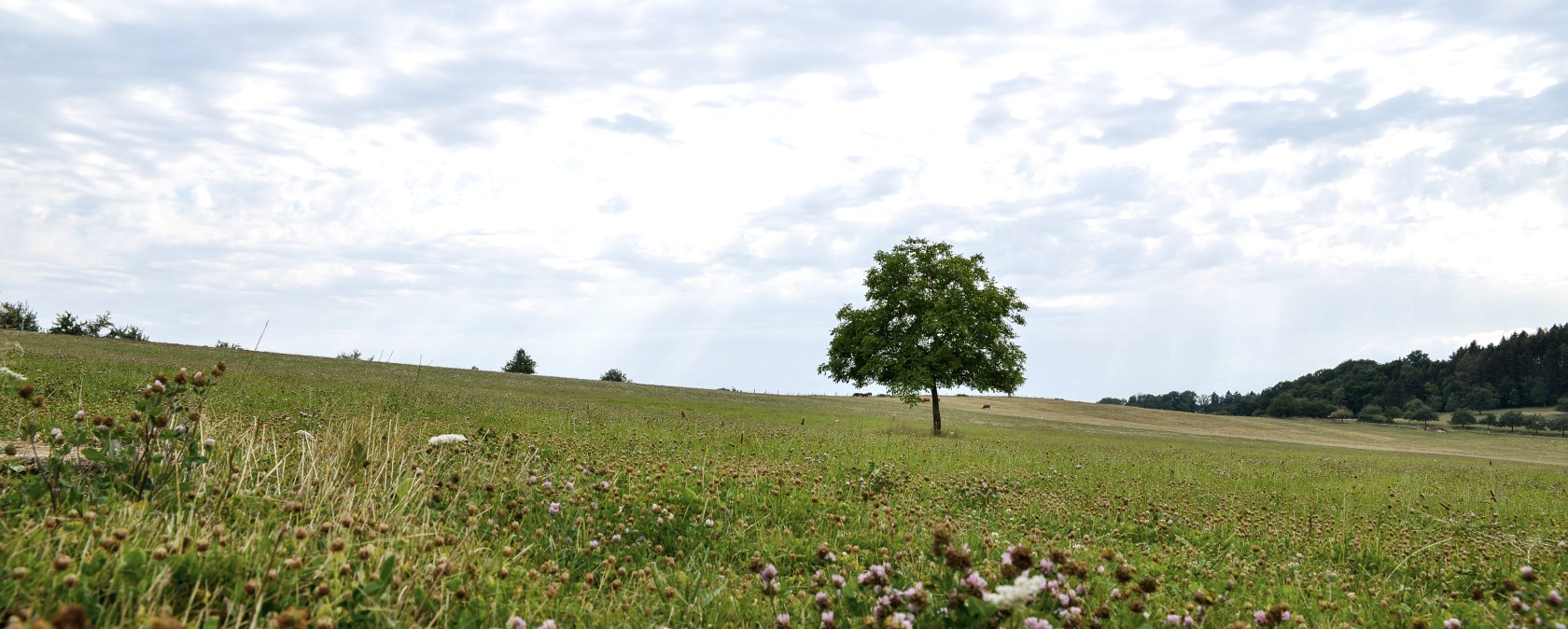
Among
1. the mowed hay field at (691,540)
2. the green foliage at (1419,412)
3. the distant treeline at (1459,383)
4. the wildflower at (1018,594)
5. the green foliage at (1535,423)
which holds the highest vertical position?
the distant treeline at (1459,383)

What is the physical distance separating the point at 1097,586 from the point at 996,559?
0.93 metres

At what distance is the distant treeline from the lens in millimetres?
122500

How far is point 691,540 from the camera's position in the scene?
6906 millimetres

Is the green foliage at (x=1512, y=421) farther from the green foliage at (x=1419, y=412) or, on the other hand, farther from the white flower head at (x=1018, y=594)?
the white flower head at (x=1018, y=594)

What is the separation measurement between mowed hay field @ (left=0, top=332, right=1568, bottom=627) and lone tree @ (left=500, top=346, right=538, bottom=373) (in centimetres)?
5816

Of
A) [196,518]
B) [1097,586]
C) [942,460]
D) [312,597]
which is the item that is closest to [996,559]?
[1097,586]

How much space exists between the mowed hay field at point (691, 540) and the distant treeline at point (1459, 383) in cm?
11047

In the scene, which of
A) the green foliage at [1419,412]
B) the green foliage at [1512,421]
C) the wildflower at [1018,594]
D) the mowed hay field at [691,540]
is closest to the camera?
the wildflower at [1018,594]

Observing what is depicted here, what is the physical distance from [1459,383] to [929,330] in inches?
5411

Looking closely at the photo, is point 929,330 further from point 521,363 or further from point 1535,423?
point 1535,423

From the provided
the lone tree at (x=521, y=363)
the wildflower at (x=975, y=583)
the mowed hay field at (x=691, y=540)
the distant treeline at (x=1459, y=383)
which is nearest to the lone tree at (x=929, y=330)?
the mowed hay field at (x=691, y=540)

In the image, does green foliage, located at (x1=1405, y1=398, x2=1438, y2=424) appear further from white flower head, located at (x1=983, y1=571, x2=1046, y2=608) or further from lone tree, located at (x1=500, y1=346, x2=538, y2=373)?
white flower head, located at (x1=983, y1=571, x2=1046, y2=608)

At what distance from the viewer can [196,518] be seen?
5133mm

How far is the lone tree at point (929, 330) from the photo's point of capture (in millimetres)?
34812
